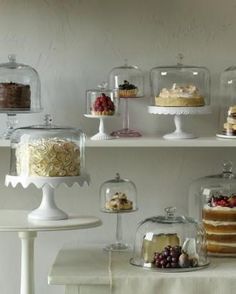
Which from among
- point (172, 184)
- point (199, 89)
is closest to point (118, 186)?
point (172, 184)

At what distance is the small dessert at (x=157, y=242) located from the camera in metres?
1.95

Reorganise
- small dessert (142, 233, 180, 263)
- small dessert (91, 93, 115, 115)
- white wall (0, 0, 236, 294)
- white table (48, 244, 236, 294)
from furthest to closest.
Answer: white wall (0, 0, 236, 294) → small dessert (91, 93, 115, 115) → small dessert (142, 233, 180, 263) → white table (48, 244, 236, 294)

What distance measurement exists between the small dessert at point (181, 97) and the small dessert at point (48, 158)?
0.30m

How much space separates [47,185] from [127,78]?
0.41 m

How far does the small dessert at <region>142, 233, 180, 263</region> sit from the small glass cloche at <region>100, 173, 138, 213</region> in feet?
0.50

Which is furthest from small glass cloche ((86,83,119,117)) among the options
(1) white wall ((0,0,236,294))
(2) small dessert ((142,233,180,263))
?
(2) small dessert ((142,233,180,263))

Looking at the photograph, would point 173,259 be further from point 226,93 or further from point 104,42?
point 104,42

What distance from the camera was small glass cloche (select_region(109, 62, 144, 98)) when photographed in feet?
6.95

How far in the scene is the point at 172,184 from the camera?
2.22 m

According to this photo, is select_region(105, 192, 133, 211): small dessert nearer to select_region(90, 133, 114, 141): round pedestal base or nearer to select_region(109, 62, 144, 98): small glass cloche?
select_region(90, 133, 114, 141): round pedestal base

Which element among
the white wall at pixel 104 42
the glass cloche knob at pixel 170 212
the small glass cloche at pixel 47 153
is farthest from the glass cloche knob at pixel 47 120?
the glass cloche knob at pixel 170 212

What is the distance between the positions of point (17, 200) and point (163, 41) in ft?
1.98

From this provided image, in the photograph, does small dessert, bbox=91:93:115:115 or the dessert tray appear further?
small dessert, bbox=91:93:115:115

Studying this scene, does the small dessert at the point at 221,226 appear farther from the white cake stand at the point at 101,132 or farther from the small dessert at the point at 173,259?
the white cake stand at the point at 101,132
